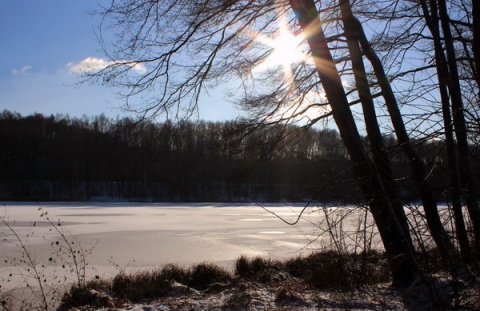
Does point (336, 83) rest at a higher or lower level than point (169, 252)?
higher

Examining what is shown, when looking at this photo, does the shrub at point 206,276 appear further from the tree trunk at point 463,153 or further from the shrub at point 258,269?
the tree trunk at point 463,153

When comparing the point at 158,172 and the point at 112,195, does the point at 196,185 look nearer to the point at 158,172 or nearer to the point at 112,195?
the point at 158,172

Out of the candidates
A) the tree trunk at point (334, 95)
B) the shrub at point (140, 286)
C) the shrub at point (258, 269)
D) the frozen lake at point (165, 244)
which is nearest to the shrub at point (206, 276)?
the shrub at point (258, 269)

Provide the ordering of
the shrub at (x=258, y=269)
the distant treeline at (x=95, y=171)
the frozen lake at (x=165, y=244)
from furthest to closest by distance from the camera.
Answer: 1. the distant treeline at (x=95, y=171)
2. the frozen lake at (x=165, y=244)
3. the shrub at (x=258, y=269)

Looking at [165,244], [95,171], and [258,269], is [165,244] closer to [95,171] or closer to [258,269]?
[258,269]

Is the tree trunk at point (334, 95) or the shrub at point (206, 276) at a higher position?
the tree trunk at point (334, 95)

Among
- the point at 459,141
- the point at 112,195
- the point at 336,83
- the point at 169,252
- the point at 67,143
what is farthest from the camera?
the point at 67,143

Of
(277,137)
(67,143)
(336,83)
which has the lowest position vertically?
(277,137)

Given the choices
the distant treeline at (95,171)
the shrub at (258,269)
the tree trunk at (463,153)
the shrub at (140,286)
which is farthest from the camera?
the distant treeline at (95,171)

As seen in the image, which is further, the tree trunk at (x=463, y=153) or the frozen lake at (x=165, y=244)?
the frozen lake at (x=165, y=244)

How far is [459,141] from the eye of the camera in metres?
3.71

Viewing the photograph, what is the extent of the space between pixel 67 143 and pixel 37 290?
65690 millimetres

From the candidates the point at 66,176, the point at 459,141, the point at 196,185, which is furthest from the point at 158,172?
the point at 459,141

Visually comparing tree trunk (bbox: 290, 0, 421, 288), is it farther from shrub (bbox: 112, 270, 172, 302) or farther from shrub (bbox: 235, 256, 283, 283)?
shrub (bbox: 112, 270, 172, 302)
